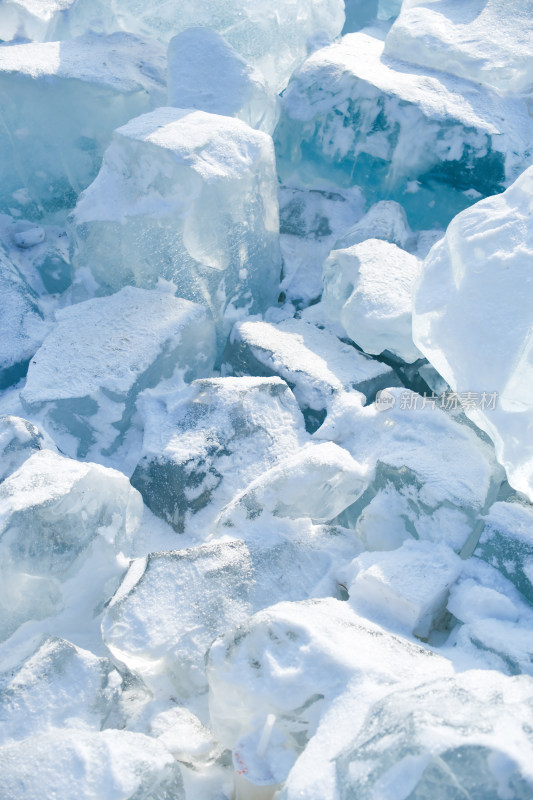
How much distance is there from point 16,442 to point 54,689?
20.4 inches

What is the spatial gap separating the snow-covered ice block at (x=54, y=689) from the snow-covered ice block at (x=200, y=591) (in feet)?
0.16

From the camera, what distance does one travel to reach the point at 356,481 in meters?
1.34

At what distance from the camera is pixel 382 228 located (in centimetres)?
189

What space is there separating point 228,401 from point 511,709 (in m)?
0.90

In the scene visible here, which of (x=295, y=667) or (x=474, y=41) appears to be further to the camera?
(x=474, y=41)

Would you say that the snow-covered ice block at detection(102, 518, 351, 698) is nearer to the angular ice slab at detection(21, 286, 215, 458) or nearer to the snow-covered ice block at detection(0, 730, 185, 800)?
the snow-covered ice block at detection(0, 730, 185, 800)

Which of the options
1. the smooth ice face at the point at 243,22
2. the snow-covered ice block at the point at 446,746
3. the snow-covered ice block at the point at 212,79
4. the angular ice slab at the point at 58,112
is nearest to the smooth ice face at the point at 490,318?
the snow-covered ice block at the point at 446,746

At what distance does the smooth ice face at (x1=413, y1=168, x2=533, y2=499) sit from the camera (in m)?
1.25

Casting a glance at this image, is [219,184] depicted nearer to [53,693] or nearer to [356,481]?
[356,481]

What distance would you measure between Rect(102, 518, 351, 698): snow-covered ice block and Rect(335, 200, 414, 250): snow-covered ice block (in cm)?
95

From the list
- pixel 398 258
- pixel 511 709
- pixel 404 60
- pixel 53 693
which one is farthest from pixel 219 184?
pixel 511 709

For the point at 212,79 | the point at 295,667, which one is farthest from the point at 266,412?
the point at 212,79

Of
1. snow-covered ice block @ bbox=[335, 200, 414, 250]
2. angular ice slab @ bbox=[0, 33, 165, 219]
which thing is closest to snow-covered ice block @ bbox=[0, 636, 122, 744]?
snow-covered ice block @ bbox=[335, 200, 414, 250]

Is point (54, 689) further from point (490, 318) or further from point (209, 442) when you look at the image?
point (490, 318)
